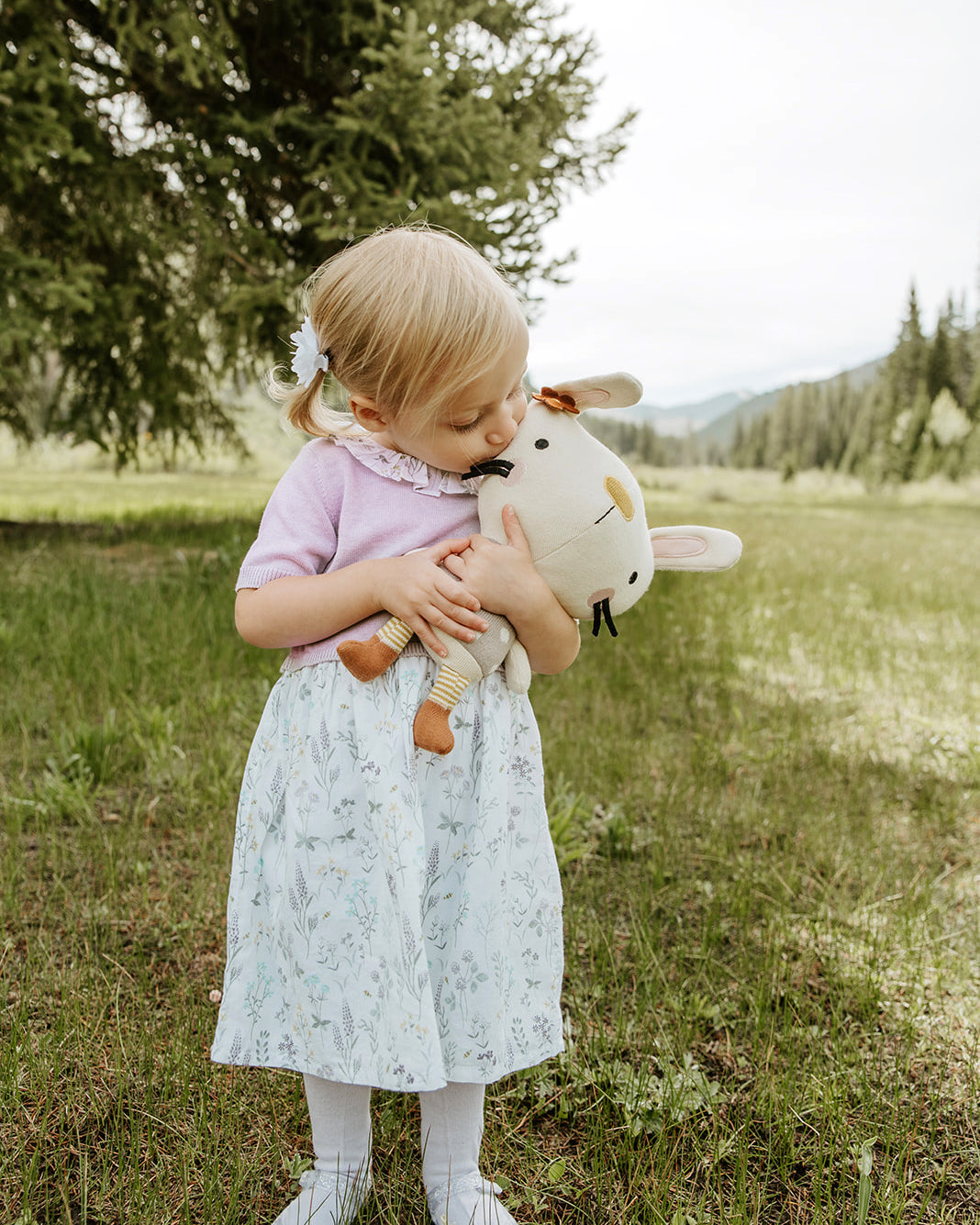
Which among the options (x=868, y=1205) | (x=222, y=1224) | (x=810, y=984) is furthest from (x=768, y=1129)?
(x=222, y=1224)

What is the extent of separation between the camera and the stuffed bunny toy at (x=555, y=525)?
1.37 m

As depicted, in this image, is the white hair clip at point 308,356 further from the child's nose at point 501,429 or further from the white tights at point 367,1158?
the white tights at point 367,1158

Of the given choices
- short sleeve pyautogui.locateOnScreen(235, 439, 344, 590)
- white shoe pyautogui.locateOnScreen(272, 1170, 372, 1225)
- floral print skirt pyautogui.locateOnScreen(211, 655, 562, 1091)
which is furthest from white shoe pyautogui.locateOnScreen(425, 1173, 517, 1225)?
short sleeve pyautogui.locateOnScreen(235, 439, 344, 590)

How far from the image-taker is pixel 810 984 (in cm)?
227

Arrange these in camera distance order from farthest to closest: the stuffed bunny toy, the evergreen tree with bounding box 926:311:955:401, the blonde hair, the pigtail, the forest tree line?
1. the evergreen tree with bounding box 926:311:955:401
2. the forest tree line
3. the pigtail
4. the stuffed bunny toy
5. the blonde hair

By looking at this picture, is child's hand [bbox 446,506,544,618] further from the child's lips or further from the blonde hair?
the blonde hair

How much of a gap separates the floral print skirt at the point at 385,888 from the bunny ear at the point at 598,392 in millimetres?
470

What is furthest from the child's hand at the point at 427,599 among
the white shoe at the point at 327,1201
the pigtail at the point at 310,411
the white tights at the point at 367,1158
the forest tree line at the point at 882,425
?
the forest tree line at the point at 882,425

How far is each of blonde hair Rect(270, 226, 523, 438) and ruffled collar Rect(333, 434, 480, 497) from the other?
79mm

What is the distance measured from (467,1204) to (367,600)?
41.2 inches

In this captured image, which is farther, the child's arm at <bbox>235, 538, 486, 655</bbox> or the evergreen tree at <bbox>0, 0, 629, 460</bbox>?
the evergreen tree at <bbox>0, 0, 629, 460</bbox>

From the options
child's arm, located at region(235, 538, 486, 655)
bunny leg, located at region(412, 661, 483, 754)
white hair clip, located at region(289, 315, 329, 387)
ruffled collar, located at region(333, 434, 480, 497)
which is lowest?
bunny leg, located at region(412, 661, 483, 754)

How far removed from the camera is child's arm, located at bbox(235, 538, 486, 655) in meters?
1.34

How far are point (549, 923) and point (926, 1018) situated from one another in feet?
3.82
